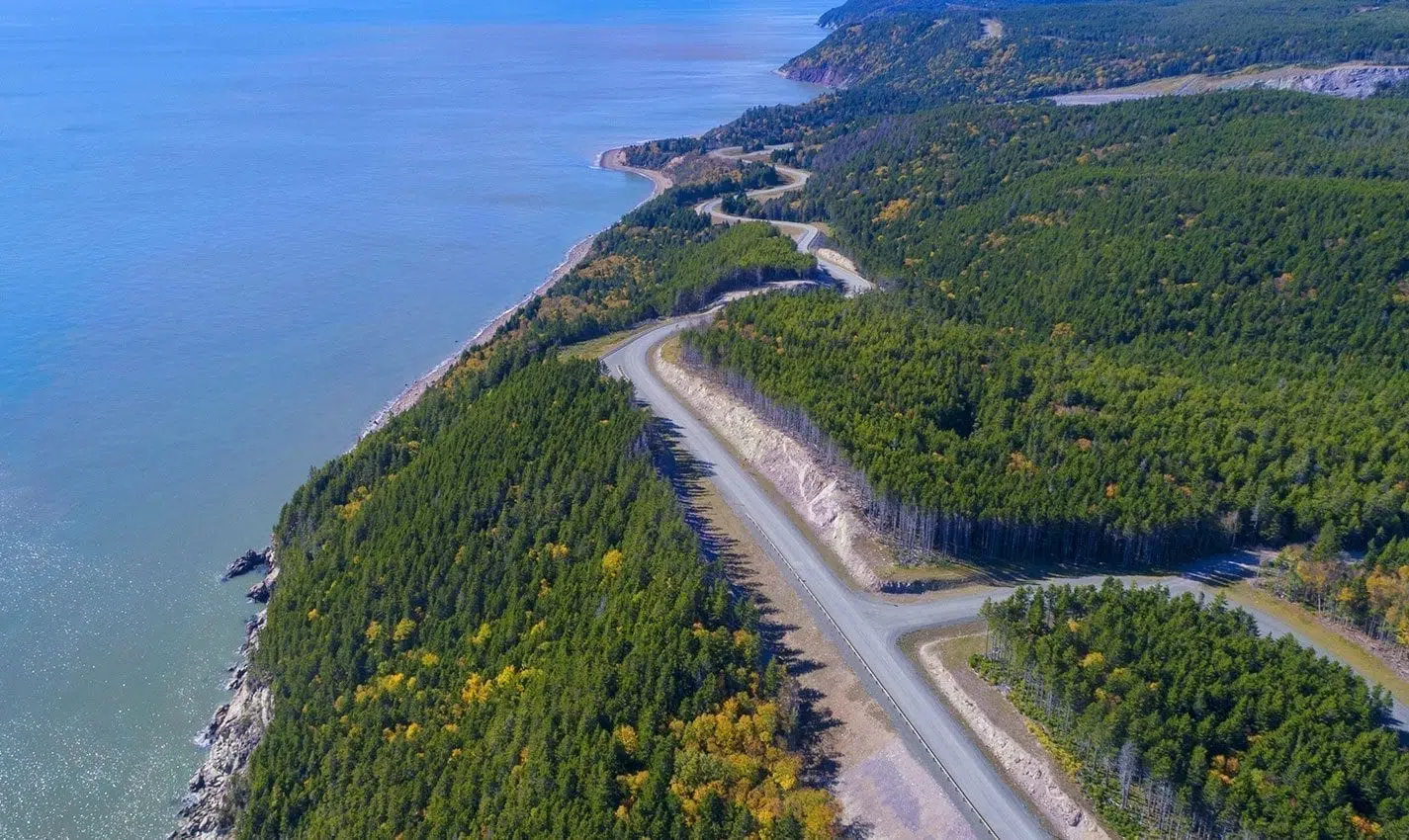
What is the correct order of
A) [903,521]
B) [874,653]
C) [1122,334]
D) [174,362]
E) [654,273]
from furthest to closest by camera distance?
1. [654,273]
2. [174,362]
3. [1122,334]
4. [903,521]
5. [874,653]

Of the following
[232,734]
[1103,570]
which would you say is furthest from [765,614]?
[232,734]

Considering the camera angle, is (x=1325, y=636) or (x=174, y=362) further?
(x=174, y=362)

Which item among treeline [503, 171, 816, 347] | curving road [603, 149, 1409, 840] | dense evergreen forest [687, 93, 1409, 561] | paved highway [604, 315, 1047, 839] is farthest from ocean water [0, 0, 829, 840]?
dense evergreen forest [687, 93, 1409, 561]

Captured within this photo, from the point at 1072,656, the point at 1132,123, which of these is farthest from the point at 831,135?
the point at 1072,656

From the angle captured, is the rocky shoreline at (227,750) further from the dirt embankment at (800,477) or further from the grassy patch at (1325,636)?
the grassy patch at (1325,636)

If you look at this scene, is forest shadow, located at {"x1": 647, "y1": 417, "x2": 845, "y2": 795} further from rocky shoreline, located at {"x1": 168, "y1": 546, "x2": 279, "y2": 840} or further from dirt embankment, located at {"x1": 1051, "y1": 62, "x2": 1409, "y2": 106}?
dirt embankment, located at {"x1": 1051, "y1": 62, "x2": 1409, "y2": 106}

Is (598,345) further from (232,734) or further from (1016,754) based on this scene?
(1016,754)
